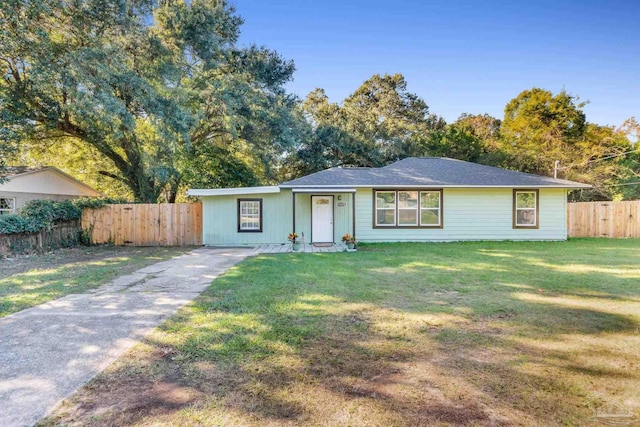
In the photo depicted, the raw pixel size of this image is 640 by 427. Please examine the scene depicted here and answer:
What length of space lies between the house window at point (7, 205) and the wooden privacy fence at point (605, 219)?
82.7ft

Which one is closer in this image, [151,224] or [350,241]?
[350,241]

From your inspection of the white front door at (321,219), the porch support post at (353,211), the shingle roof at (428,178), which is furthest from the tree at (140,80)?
the porch support post at (353,211)

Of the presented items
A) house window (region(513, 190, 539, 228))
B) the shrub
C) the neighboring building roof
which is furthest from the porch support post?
the neighboring building roof

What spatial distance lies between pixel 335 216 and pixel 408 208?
2891 millimetres

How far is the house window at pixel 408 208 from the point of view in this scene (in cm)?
1231

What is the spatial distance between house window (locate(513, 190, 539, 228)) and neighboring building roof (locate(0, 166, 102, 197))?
2024cm

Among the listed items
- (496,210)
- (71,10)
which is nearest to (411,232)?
(496,210)

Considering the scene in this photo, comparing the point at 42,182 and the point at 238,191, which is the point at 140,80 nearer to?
the point at 238,191

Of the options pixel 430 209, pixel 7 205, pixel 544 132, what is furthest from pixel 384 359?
pixel 544 132

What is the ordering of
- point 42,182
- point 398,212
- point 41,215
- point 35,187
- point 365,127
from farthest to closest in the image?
point 365,127 → point 42,182 → point 35,187 → point 398,212 → point 41,215

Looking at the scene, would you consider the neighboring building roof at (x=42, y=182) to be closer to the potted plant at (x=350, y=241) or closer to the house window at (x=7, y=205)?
the house window at (x=7, y=205)

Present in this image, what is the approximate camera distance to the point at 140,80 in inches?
459

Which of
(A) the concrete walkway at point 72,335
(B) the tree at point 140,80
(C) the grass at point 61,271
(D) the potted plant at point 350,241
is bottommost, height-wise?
(A) the concrete walkway at point 72,335

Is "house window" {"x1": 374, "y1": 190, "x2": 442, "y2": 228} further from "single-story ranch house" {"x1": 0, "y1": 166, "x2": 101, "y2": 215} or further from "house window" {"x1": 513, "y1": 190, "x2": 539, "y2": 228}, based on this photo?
"single-story ranch house" {"x1": 0, "y1": 166, "x2": 101, "y2": 215}
